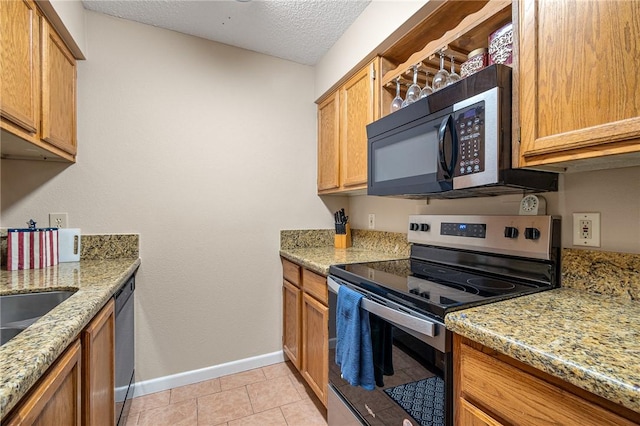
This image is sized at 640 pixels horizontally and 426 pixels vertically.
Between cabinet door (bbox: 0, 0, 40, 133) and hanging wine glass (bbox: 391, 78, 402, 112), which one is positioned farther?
hanging wine glass (bbox: 391, 78, 402, 112)

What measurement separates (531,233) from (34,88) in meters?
2.17

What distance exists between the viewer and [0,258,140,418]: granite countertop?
1.90ft

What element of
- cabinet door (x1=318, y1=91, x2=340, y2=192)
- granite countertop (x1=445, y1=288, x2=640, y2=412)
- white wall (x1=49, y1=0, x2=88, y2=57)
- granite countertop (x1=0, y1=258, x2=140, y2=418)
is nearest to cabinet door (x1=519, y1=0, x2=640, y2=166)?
granite countertop (x1=445, y1=288, x2=640, y2=412)

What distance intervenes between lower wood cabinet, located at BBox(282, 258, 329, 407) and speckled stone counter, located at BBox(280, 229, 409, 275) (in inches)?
3.0

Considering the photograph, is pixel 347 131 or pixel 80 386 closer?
pixel 80 386

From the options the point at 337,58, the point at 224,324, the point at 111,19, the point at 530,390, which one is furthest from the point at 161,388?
the point at 337,58

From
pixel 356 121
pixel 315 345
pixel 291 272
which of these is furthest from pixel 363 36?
pixel 315 345

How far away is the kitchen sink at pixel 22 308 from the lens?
1118 millimetres

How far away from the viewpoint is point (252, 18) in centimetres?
183

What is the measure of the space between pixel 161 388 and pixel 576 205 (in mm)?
2461

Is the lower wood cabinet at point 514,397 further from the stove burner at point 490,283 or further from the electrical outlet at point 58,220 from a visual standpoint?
the electrical outlet at point 58,220

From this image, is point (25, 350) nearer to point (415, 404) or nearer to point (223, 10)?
point (415, 404)

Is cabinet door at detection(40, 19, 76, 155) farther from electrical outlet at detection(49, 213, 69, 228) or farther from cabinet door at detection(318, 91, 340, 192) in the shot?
cabinet door at detection(318, 91, 340, 192)

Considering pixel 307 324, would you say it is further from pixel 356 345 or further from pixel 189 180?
pixel 189 180
